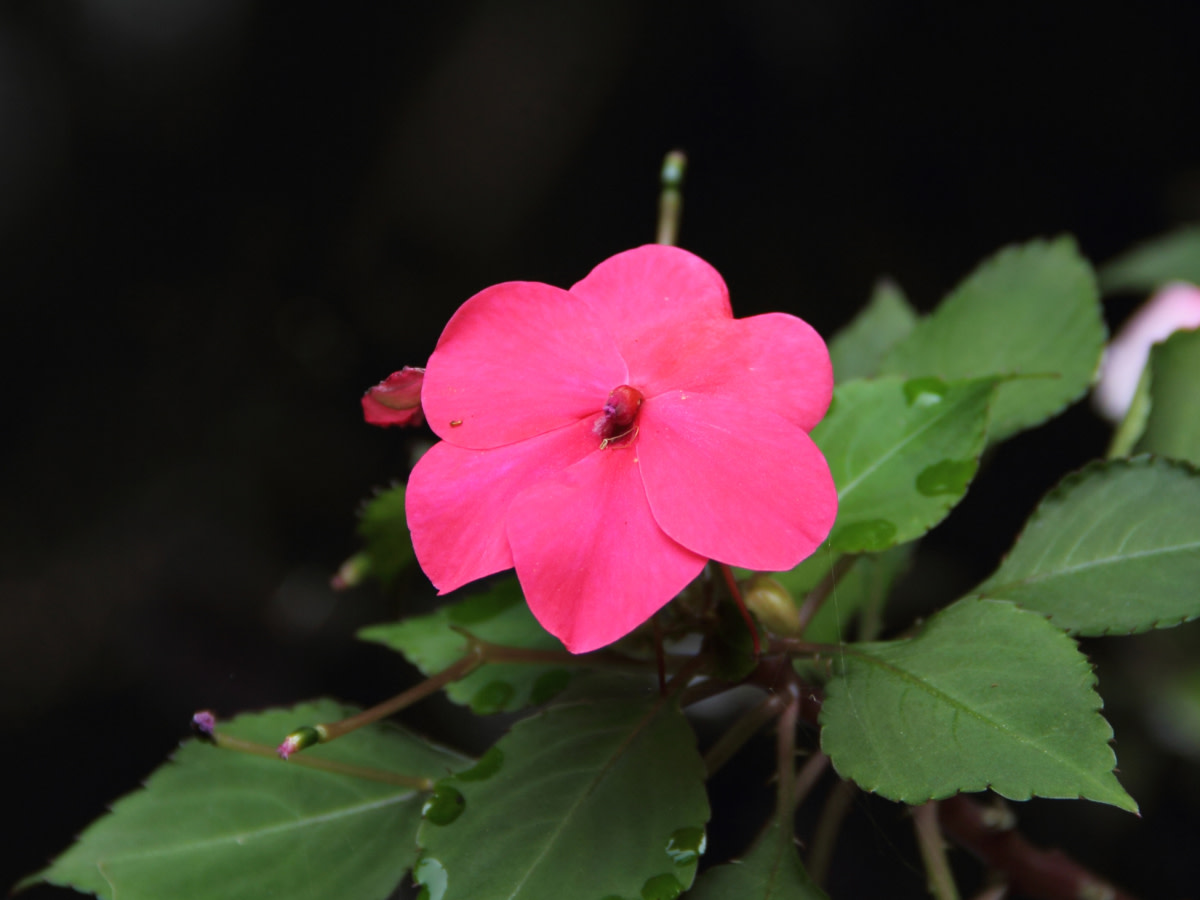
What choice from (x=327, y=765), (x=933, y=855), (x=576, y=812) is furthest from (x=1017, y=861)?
(x=327, y=765)

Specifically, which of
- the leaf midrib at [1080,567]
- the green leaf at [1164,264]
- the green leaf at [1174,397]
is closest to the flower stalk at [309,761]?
the leaf midrib at [1080,567]

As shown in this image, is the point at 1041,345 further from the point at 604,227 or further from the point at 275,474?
the point at 275,474

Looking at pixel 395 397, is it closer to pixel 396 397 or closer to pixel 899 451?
pixel 396 397

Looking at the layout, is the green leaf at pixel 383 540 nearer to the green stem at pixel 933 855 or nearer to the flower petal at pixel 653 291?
the flower petal at pixel 653 291

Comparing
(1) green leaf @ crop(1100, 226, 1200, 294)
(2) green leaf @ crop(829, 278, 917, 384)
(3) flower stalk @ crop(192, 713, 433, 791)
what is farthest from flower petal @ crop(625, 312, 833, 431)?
(1) green leaf @ crop(1100, 226, 1200, 294)

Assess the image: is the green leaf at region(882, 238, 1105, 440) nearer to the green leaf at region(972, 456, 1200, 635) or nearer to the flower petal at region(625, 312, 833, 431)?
the green leaf at region(972, 456, 1200, 635)
